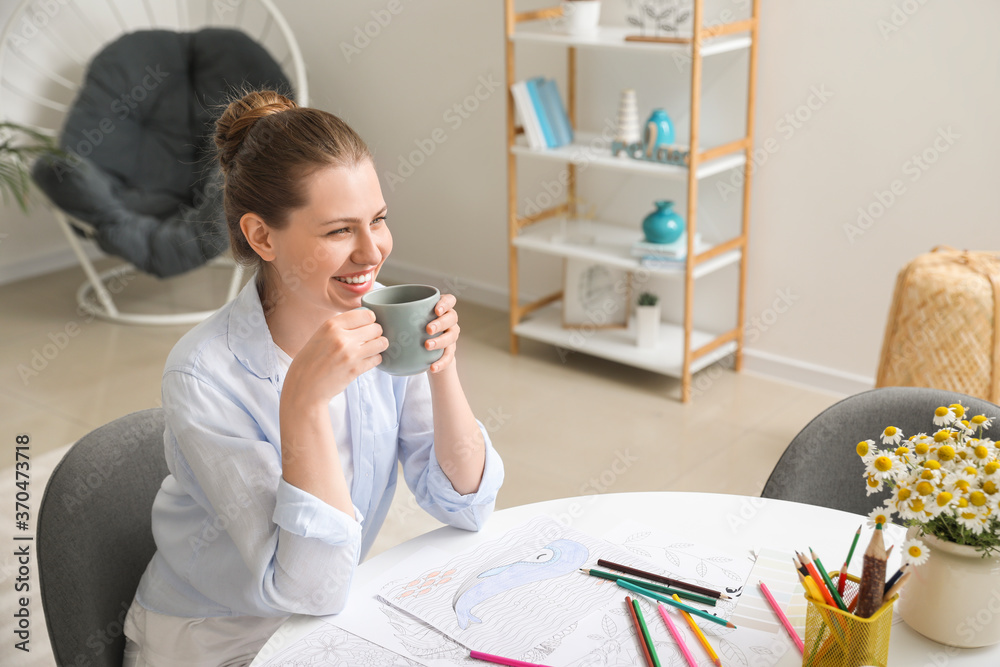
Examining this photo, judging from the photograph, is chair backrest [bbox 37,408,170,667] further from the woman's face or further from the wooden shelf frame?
the wooden shelf frame

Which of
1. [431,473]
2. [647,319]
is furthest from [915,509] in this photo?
[647,319]

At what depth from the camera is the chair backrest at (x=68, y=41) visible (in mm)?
4242

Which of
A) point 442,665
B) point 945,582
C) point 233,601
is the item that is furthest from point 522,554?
point 945,582

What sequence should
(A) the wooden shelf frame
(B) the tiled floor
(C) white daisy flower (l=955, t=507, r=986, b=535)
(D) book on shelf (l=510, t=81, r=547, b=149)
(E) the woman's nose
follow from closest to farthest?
1. (C) white daisy flower (l=955, t=507, r=986, b=535)
2. (E) the woman's nose
3. (B) the tiled floor
4. (A) the wooden shelf frame
5. (D) book on shelf (l=510, t=81, r=547, b=149)

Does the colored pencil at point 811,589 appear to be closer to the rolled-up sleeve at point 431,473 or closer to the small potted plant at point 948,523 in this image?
the small potted plant at point 948,523

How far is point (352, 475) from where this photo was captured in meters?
1.29

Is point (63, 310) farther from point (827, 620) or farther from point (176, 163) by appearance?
point (827, 620)

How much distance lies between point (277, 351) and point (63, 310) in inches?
126

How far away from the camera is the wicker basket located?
2369mm

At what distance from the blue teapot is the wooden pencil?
2.27 meters

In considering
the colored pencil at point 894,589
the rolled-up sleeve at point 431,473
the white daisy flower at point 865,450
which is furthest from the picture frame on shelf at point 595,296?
the colored pencil at point 894,589

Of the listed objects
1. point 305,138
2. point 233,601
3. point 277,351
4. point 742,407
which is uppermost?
point 305,138

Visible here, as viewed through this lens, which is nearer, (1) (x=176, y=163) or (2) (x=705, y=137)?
(2) (x=705, y=137)

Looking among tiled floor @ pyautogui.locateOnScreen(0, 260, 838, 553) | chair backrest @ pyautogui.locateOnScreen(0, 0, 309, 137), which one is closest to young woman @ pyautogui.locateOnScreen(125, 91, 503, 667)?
tiled floor @ pyautogui.locateOnScreen(0, 260, 838, 553)
